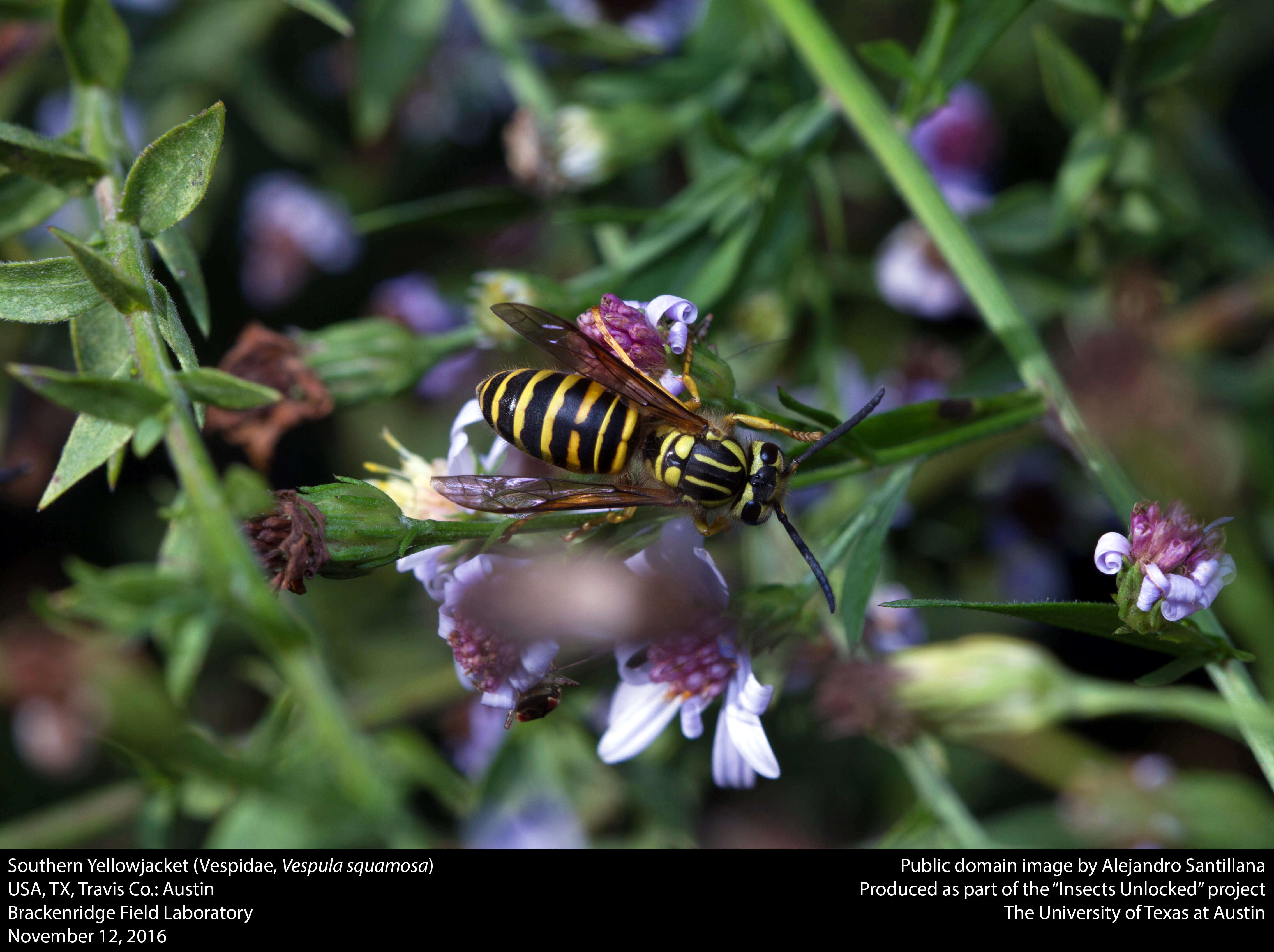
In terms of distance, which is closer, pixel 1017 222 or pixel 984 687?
pixel 984 687

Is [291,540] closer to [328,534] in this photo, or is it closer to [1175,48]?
[328,534]

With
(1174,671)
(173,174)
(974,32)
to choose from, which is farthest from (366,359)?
(1174,671)

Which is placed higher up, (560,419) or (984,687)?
(560,419)

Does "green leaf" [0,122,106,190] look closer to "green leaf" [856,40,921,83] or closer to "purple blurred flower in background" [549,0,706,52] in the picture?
"green leaf" [856,40,921,83]

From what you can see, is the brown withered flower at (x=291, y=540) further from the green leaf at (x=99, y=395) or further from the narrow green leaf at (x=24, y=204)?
the narrow green leaf at (x=24, y=204)

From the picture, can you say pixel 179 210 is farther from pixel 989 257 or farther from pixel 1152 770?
pixel 1152 770
